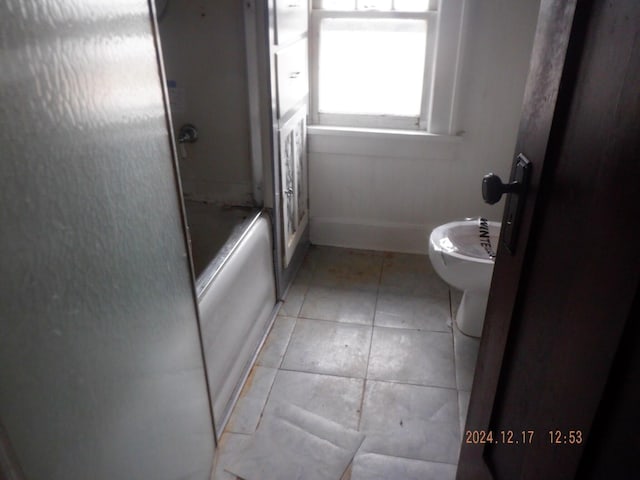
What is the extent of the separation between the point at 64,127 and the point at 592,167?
73cm

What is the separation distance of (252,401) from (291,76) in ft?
4.14

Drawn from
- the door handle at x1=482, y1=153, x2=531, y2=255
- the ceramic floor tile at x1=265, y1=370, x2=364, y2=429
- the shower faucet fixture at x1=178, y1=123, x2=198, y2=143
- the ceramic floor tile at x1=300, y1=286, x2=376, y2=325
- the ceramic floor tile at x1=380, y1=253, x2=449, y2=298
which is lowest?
the ceramic floor tile at x1=265, y1=370, x2=364, y2=429

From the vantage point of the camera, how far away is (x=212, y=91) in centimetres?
191

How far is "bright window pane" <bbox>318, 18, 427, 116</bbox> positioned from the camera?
2.26 metres

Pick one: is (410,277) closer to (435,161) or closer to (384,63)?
(435,161)

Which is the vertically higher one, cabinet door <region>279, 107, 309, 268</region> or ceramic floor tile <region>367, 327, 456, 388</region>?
cabinet door <region>279, 107, 309, 268</region>

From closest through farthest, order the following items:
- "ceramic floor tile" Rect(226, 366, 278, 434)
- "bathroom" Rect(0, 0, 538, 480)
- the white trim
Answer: "bathroom" Rect(0, 0, 538, 480)
"ceramic floor tile" Rect(226, 366, 278, 434)
the white trim

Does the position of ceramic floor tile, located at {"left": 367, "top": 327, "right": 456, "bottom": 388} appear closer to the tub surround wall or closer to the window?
the tub surround wall

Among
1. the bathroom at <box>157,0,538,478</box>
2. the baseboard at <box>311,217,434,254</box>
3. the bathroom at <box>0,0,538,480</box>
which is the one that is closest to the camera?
the bathroom at <box>0,0,538,480</box>


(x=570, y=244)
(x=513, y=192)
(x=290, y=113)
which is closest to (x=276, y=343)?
(x=290, y=113)

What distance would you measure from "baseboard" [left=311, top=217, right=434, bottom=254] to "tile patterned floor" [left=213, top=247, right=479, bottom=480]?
0.49 feet

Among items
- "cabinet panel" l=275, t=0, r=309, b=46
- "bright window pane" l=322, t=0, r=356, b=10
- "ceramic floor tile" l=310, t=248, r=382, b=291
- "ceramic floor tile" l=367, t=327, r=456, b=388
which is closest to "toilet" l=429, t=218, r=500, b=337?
"ceramic floor tile" l=367, t=327, r=456, b=388
